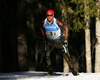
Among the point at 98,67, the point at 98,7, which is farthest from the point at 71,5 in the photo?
the point at 98,67

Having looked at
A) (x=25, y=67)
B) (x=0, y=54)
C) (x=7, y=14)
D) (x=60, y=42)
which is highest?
(x=7, y=14)

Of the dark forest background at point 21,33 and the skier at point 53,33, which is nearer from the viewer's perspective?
the skier at point 53,33

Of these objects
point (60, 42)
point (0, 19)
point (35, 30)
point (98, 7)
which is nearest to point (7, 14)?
point (0, 19)

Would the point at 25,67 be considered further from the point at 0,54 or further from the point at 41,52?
the point at 0,54

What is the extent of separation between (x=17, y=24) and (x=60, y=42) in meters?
6.22

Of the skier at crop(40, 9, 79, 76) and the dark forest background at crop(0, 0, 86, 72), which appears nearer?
the skier at crop(40, 9, 79, 76)

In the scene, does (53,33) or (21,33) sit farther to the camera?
(21,33)

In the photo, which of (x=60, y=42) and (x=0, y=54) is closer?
(x=60, y=42)

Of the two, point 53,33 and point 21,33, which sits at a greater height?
point 53,33

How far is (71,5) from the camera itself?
13.9 m

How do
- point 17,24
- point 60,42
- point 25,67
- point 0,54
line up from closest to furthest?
point 60,42
point 0,54
point 17,24
point 25,67

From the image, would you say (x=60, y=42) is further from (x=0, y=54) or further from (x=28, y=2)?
(x=28, y=2)

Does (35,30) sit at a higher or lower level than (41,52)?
higher

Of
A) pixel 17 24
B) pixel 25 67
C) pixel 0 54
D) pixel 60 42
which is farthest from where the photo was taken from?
pixel 25 67
